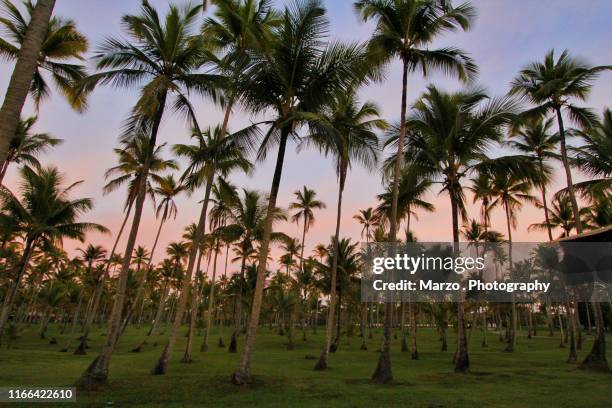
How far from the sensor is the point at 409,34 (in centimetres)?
1492

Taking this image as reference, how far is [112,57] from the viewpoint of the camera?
12.6 meters

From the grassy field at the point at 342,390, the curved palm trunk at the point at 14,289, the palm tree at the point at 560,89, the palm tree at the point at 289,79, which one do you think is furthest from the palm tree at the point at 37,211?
the palm tree at the point at 560,89

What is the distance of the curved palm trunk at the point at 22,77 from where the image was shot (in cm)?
532

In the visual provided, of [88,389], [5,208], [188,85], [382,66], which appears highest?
[382,66]

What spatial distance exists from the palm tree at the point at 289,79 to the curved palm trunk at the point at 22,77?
647cm

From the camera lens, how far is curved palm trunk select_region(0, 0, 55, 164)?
5324 mm

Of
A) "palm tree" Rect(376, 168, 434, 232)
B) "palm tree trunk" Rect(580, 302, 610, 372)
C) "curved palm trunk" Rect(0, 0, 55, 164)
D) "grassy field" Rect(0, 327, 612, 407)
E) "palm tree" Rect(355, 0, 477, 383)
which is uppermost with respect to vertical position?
"palm tree" Rect(355, 0, 477, 383)

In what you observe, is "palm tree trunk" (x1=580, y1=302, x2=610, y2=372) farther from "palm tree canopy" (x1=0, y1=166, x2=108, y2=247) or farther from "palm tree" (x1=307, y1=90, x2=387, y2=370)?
"palm tree canopy" (x1=0, y1=166, x2=108, y2=247)

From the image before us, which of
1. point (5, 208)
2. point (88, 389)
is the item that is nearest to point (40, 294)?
point (5, 208)

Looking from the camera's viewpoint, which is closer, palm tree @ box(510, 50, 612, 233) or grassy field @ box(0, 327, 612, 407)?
grassy field @ box(0, 327, 612, 407)

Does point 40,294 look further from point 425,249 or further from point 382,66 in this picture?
point 382,66

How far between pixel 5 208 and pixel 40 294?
91.4ft

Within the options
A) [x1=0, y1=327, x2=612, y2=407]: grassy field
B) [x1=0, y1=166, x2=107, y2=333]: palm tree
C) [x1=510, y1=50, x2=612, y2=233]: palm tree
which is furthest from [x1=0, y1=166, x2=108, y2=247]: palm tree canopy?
[x1=510, y1=50, x2=612, y2=233]: palm tree

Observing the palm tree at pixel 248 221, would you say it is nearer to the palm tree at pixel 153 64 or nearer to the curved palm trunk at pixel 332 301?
the curved palm trunk at pixel 332 301
